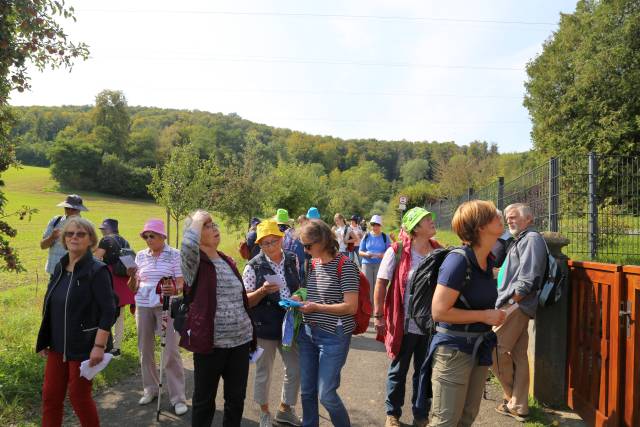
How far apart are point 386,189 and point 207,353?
91.4 metres

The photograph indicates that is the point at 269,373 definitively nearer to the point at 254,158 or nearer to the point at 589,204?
the point at 589,204

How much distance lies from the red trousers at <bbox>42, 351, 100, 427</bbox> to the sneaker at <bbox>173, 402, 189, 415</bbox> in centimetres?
107

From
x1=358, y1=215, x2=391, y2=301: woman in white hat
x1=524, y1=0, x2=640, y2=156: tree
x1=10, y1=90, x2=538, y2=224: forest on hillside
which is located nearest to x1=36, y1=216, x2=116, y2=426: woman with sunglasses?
x1=358, y1=215, x2=391, y2=301: woman in white hat

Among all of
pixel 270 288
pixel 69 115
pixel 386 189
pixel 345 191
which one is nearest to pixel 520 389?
pixel 270 288

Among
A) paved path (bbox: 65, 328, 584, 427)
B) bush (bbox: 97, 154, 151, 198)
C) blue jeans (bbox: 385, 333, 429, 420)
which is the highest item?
bush (bbox: 97, 154, 151, 198)

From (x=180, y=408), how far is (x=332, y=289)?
7.03ft

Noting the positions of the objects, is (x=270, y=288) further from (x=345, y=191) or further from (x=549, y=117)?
(x=345, y=191)

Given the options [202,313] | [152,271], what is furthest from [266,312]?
[152,271]

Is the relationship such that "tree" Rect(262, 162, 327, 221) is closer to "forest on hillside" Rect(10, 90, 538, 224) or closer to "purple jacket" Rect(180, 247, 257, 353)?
"forest on hillside" Rect(10, 90, 538, 224)

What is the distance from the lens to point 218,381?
3.59m

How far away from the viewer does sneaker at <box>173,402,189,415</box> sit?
183 inches

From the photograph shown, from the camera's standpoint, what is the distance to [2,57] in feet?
17.0

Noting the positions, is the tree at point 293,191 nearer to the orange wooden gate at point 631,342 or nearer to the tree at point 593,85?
the tree at point 593,85

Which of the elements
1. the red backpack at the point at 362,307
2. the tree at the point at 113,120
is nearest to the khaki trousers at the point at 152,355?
the red backpack at the point at 362,307
